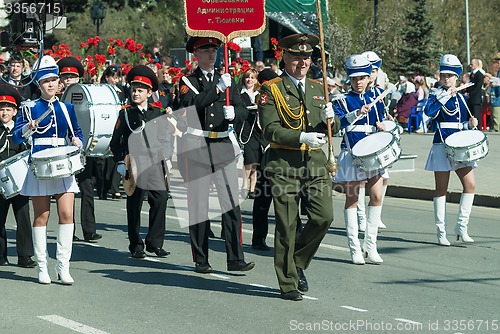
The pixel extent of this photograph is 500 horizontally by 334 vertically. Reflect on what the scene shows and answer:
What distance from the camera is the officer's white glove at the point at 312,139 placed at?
30.2ft

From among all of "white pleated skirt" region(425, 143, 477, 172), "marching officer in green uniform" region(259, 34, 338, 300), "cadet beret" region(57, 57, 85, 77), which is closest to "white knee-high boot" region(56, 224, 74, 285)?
"marching officer in green uniform" region(259, 34, 338, 300)

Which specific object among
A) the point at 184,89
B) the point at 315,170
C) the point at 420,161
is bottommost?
the point at 420,161

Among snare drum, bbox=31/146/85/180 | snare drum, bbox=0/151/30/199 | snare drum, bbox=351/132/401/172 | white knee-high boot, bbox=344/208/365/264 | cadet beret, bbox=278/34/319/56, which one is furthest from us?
white knee-high boot, bbox=344/208/365/264

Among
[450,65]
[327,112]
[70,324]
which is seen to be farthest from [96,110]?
[70,324]

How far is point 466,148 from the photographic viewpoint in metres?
12.3

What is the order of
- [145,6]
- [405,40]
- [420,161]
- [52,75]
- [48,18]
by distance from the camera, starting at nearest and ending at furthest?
[52,75]
[420,161]
[48,18]
[405,40]
[145,6]

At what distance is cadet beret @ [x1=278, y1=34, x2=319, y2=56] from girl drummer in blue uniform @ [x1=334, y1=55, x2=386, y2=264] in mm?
1865

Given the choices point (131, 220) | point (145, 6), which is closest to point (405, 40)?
point (145, 6)

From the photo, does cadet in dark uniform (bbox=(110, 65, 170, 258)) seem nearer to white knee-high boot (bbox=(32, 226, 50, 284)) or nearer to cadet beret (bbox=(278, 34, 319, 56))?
white knee-high boot (bbox=(32, 226, 50, 284))

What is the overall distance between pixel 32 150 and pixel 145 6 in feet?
150

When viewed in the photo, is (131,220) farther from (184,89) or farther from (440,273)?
(440,273)

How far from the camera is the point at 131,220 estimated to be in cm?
1212

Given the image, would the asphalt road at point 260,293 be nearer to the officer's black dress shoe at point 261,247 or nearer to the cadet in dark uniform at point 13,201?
the officer's black dress shoe at point 261,247

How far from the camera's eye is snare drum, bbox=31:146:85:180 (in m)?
10.0
